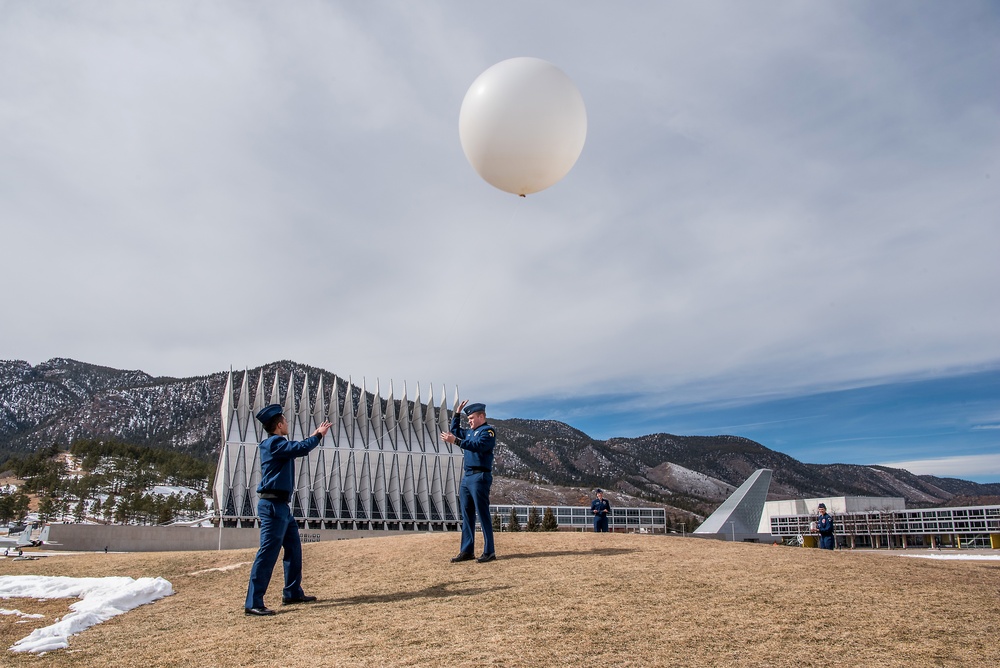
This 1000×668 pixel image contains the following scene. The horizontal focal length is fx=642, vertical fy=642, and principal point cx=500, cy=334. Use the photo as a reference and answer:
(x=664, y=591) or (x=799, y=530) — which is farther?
(x=799, y=530)

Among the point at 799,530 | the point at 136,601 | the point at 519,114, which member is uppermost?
the point at 519,114

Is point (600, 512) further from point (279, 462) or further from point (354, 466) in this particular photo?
point (354, 466)

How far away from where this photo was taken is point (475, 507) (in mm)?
10727

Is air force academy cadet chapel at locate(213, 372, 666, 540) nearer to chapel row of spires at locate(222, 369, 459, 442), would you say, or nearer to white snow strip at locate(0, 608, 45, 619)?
chapel row of spires at locate(222, 369, 459, 442)

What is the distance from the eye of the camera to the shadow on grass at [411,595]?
316 inches

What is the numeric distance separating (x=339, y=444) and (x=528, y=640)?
77.6 metres

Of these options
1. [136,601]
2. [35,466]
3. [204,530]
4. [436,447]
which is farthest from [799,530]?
[35,466]

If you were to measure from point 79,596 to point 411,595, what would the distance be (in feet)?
20.1

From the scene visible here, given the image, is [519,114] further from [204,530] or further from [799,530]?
[799,530]

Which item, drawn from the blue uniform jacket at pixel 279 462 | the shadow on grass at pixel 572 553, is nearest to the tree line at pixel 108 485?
the shadow on grass at pixel 572 553

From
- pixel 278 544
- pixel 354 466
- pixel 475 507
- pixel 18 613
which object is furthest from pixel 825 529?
pixel 354 466

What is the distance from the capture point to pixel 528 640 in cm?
588

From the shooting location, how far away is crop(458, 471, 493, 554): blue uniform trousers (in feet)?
34.0

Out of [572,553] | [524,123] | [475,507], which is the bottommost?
[572,553]
